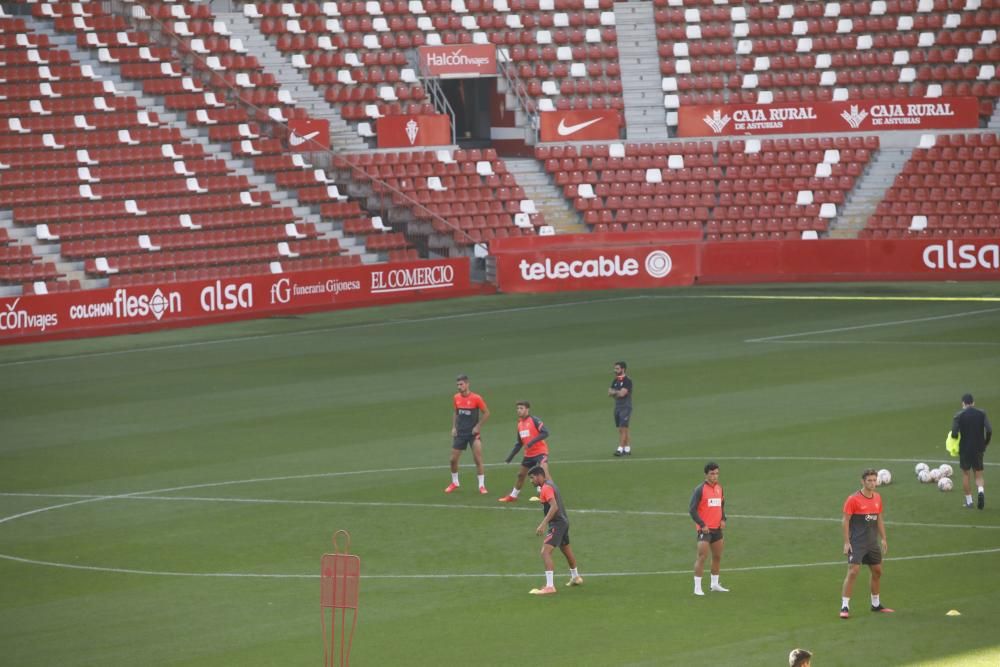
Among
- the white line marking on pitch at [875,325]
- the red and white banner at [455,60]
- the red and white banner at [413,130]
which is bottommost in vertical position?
the white line marking on pitch at [875,325]

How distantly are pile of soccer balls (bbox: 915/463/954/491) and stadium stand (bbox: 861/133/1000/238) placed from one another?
95.9 feet

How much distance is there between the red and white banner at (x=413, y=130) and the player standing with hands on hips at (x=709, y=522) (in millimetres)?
39610

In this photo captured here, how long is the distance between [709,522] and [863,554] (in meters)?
2.00

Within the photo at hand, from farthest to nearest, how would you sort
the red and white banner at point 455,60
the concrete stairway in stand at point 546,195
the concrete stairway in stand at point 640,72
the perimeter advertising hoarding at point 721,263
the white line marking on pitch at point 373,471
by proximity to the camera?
the concrete stairway in stand at point 640,72 → the red and white banner at point 455,60 → the concrete stairway in stand at point 546,195 → the perimeter advertising hoarding at point 721,263 → the white line marking on pitch at point 373,471

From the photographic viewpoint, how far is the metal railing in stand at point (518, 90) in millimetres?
61625

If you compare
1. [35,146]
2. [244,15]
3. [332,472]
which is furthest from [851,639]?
[244,15]

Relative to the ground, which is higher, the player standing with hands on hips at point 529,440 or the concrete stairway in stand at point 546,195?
the concrete stairway in stand at point 546,195

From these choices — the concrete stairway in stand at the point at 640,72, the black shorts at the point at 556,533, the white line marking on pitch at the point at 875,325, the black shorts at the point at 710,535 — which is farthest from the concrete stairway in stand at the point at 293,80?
the black shorts at the point at 710,535

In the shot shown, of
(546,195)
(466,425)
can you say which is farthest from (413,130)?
(466,425)

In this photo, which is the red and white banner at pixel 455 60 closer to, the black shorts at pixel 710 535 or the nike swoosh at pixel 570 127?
the nike swoosh at pixel 570 127

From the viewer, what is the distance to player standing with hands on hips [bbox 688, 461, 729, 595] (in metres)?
20.5

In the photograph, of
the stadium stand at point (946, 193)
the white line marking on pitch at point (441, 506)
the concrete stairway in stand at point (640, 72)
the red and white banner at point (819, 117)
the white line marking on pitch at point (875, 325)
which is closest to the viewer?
the white line marking on pitch at point (441, 506)

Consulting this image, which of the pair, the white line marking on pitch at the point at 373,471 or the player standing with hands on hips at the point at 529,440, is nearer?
the player standing with hands on hips at the point at 529,440

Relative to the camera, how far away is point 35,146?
2020 inches
